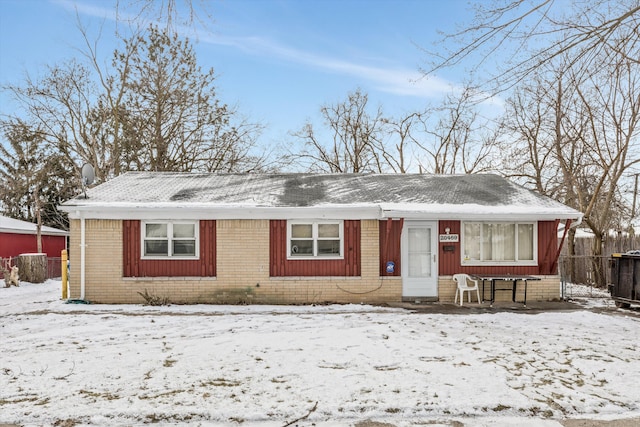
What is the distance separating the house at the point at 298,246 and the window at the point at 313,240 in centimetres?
3

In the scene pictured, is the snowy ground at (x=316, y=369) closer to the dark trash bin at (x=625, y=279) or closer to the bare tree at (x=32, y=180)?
the dark trash bin at (x=625, y=279)

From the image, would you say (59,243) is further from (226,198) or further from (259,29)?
(259,29)

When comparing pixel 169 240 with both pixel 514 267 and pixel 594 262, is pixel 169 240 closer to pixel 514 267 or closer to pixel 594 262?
pixel 514 267

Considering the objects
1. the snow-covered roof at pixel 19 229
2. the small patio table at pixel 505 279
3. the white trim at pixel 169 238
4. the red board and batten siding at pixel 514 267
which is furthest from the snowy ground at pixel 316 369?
the snow-covered roof at pixel 19 229

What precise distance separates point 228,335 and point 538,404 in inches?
204

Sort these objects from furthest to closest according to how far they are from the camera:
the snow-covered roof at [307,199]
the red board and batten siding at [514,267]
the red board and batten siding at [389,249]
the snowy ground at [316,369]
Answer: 1. the red board and batten siding at [514,267]
2. the red board and batten siding at [389,249]
3. the snow-covered roof at [307,199]
4. the snowy ground at [316,369]

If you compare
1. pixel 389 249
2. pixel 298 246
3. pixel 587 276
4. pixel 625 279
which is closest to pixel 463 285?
pixel 389 249

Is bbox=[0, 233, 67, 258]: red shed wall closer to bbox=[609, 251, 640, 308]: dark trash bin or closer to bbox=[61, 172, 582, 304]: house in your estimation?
bbox=[61, 172, 582, 304]: house

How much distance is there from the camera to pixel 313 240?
12.1 m

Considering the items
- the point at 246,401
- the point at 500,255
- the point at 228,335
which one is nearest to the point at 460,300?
the point at 500,255

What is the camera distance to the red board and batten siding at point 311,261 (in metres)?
12.0

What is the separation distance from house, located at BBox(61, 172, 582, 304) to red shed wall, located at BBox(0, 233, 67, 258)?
13288 mm

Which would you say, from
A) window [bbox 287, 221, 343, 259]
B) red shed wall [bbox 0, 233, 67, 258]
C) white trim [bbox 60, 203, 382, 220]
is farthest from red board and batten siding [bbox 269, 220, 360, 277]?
red shed wall [bbox 0, 233, 67, 258]

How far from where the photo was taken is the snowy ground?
14.9ft
